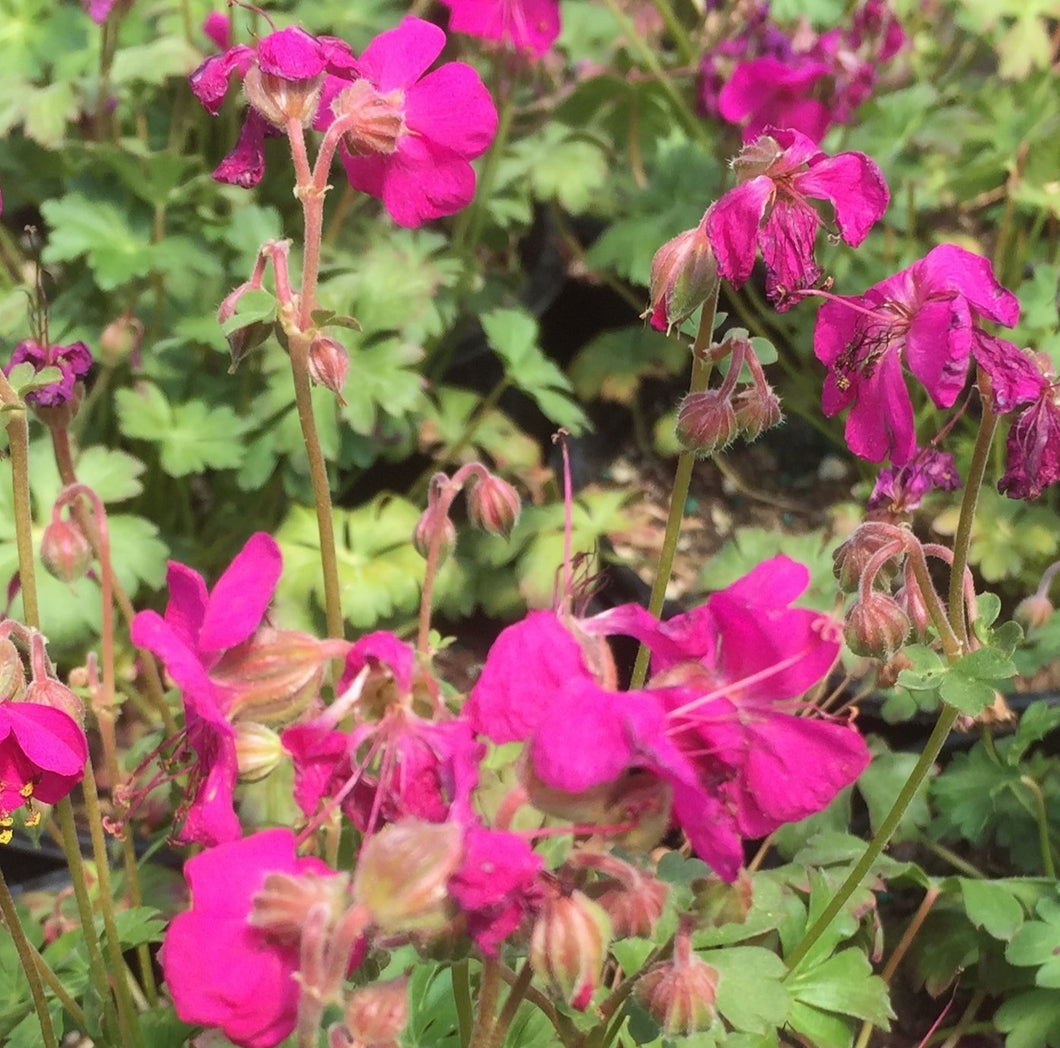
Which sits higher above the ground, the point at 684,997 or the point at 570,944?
the point at 570,944

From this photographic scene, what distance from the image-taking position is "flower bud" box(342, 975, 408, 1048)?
48 cm

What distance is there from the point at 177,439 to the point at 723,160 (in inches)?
39.5

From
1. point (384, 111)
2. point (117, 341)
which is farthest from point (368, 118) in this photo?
point (117, 341)

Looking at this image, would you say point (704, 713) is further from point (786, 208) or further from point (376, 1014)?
point (786, 208)

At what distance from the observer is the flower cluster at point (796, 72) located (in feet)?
5.29

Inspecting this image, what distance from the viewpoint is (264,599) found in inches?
22.3

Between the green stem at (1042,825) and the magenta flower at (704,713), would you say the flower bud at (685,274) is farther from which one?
the green stem at (1042,825)

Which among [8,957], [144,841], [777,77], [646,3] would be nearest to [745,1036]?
[8,957]

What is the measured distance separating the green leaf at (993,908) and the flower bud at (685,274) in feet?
2.04

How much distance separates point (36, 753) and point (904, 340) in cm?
56

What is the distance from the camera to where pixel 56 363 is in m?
0.99

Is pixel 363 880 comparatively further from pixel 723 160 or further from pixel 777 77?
pixel 723 160

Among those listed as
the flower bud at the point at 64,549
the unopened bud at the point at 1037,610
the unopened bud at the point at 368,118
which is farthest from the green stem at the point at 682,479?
the unopened bud at the point at 1037,610

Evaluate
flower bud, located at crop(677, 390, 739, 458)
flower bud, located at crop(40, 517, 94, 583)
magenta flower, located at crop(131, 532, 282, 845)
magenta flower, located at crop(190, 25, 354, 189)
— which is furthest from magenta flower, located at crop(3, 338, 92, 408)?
flower bud, located at crop(677, 390, 739, 458)
